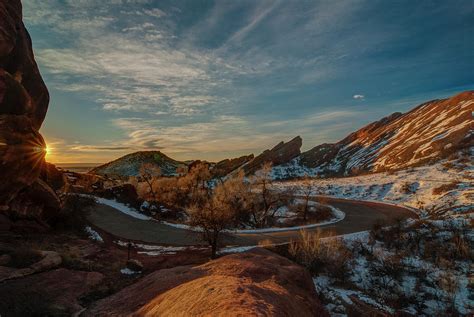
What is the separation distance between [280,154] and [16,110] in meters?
101

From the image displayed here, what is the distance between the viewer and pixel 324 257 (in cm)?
1784

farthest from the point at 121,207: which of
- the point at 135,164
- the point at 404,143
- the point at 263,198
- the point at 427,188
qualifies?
the point at 135,164

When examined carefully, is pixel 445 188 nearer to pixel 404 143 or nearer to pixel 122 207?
pixel 122 207

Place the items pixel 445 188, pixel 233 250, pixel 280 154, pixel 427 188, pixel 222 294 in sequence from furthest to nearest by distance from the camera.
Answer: pixel 280 154, pixel 427 188, pixel 445 188, pixel 233 250, pixel 222 294

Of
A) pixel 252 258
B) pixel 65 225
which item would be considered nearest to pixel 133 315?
pixel 252 258

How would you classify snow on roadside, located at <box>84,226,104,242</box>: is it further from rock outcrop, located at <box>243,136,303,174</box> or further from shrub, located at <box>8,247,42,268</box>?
rock outcrop, located at <box>243,136,303,174</box>

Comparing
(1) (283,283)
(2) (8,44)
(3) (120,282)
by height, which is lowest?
(3) (120,282)

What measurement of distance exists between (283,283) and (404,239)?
1707cm

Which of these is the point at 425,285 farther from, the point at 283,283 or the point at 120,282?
the point at 120,282

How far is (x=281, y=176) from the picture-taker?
9362 cm

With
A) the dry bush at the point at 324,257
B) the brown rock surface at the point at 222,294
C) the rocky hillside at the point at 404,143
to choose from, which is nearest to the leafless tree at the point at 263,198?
the dry bush at the point at 324,257

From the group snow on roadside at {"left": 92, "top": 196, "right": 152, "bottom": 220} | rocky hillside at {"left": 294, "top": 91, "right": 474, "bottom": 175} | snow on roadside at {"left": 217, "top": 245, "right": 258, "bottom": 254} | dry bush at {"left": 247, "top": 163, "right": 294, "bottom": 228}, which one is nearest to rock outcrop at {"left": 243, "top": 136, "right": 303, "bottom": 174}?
rocky hillside at {"left": 294, "top": 91, "right": 474, "bottom": 175}

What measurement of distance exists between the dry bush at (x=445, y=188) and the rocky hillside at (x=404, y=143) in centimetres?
2121

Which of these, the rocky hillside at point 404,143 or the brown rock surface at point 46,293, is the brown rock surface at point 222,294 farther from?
the rocky hillside at point 404,143
